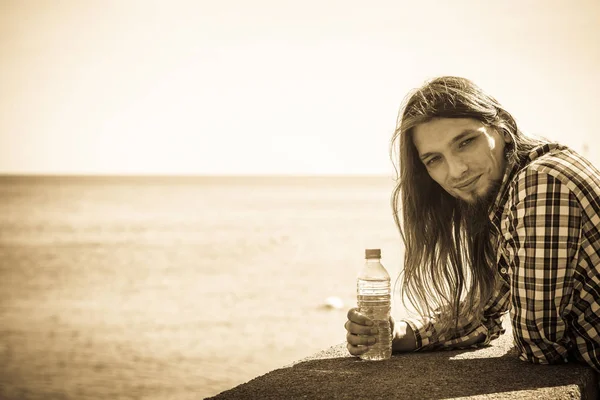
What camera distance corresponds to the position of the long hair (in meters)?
2.76

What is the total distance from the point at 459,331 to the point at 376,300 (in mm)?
408

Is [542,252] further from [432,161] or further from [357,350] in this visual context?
[357,350]

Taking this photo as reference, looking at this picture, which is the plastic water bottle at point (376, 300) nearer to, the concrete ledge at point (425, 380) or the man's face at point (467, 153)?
the concrete ledge at point (425, 380)

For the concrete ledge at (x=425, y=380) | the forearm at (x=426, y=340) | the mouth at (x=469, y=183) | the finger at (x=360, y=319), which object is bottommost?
the concrete ledge at (x=425, y=380)

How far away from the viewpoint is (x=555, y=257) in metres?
2.25

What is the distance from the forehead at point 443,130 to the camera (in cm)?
265

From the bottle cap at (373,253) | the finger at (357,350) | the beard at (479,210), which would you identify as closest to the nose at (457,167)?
the beard at (479,210)

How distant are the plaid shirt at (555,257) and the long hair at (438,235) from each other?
1.15 feet

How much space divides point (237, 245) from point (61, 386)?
1669cm

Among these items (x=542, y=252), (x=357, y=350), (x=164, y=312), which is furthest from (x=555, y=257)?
(x=164, y=312)

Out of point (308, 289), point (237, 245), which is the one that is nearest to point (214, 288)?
point (308, 289)

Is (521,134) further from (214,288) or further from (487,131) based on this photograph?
(214,288)

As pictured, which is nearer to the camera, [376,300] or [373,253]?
[373,253]

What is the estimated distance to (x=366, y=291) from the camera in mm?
2932
